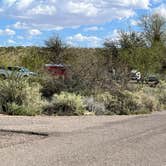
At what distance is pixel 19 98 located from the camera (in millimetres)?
A: 20703

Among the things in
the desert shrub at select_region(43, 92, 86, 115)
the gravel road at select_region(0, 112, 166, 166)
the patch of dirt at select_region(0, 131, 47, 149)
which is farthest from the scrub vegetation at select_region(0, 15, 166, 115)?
the patch of dirt at select_region(0, 131, 47, 149)

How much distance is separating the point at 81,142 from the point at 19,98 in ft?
27.0

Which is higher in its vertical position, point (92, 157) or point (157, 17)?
point (157, 17)

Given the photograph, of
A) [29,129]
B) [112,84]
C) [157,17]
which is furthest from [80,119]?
[157,17]

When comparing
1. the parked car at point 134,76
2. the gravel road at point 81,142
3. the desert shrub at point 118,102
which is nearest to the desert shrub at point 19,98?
the gravel road at point 81,142

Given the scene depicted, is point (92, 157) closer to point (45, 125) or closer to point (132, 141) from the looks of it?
point (132, 141)

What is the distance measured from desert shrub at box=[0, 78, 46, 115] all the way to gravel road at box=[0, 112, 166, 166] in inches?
59.2

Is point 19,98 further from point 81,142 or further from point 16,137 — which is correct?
point 81,142

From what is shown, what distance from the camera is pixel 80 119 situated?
18.6 m

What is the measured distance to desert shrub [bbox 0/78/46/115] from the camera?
19.7 meters

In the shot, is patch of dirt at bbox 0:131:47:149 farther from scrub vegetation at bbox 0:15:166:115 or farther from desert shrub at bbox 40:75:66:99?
desert shrub at bbox 40:75:66:99

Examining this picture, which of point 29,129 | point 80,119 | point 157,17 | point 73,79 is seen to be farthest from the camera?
point 157,17

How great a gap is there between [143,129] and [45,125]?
2.98 metres

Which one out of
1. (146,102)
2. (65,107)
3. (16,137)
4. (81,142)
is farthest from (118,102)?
(81,142)
